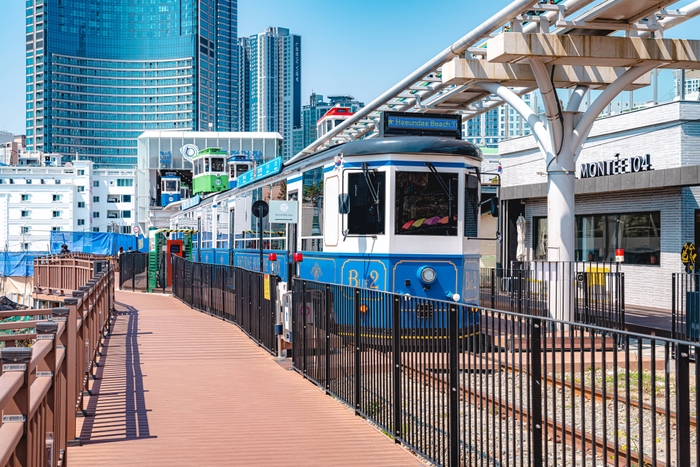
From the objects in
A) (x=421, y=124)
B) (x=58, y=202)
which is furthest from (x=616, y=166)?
(x=58, y=202)

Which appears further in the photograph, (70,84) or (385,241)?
(70,84)

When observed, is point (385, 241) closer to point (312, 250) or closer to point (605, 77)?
point (312, 250)

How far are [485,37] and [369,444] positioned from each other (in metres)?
10.4

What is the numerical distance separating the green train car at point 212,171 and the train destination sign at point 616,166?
3125cm

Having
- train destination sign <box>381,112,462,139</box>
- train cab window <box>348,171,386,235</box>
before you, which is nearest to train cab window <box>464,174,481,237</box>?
train destination sign <box>381,112,462,139</box>

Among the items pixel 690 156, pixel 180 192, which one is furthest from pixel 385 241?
pixel 180 192

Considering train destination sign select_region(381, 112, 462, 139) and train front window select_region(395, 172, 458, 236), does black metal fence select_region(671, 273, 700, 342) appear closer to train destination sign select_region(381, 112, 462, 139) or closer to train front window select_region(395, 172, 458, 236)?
train front window select_region(395, 172, 458, 236)

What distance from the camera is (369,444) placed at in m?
7.73

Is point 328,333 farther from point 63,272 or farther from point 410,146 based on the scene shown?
point 63,272

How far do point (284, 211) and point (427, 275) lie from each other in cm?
351

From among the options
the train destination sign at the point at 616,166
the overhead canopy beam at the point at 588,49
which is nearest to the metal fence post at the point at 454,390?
the overhead canopy beam at the point at 588,49

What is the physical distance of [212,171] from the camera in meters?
55.3

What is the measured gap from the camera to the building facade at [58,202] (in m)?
107

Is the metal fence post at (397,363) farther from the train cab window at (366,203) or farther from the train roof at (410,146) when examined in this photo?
the train roof at (410,146)
